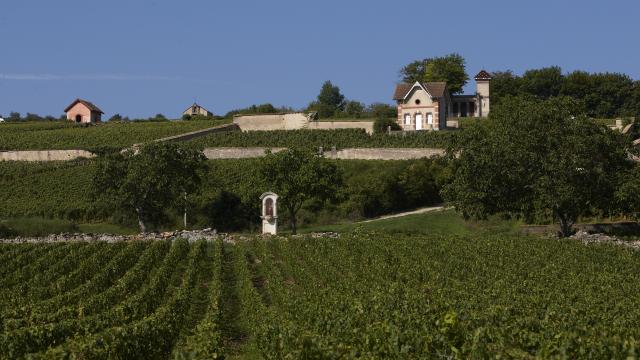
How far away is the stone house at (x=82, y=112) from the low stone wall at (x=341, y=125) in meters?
33.4

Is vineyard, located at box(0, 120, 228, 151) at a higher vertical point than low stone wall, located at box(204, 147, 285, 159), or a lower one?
higher

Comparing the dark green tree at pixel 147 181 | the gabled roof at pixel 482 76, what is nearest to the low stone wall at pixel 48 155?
the dark green tree at pixel 147 181

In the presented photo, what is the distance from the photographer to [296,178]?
200ft

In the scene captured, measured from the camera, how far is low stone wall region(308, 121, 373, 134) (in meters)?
91.7

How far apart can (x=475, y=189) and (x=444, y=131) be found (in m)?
34.0

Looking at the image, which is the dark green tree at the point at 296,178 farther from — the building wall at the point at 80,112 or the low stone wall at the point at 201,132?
the building wall at the point at 80,112

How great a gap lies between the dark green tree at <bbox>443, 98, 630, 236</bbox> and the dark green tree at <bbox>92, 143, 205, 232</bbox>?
18.8 meters

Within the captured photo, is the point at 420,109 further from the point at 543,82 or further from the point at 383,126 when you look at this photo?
the point at 543,82

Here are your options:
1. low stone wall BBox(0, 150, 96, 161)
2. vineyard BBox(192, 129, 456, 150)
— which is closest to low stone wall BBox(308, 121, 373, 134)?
vineyard BBox(192, 129, 456, 150)

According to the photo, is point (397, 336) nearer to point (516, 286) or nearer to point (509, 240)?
point (516, 286)

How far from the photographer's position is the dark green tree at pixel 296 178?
6091 centimetres

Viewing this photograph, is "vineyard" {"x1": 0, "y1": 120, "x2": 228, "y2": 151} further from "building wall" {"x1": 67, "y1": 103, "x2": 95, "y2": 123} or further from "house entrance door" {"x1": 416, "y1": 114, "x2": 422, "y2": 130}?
"house entrance door" {"x1": 416, "y1": 114, "x2": 422, "y2": 130}

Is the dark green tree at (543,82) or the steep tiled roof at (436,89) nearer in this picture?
the steep tiled roof at (436,89)

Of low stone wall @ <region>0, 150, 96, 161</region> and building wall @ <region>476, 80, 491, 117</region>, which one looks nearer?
low stone wall @ <region>0, 150, 96, 161</region>
